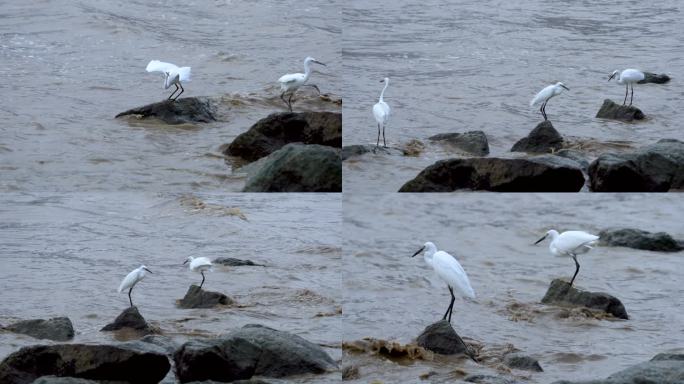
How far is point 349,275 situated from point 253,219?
1576mm

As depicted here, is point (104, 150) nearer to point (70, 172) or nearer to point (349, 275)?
point (70, 172)

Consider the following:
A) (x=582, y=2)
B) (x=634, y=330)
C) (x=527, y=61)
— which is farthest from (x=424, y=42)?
(x=634, y=330)

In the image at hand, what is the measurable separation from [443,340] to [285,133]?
308 centimetres

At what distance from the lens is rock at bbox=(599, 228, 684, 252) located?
9.86 meters

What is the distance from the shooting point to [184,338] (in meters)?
7.39

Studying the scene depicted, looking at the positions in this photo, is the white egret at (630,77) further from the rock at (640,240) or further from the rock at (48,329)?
the rock at (48,329)

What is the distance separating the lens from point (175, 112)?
10.1 meters

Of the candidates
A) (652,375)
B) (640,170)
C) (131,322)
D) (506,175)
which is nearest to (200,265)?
(131,322)

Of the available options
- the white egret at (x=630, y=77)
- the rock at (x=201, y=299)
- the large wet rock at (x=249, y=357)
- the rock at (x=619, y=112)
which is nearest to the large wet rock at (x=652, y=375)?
the large wet rock at (x=249, y=357)

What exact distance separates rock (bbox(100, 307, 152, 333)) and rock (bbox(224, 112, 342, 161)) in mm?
2260

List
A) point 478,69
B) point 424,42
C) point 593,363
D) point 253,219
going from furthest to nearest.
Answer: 1. point 424,42
2. point 478,69
3. point 253,219
4. point 593,363

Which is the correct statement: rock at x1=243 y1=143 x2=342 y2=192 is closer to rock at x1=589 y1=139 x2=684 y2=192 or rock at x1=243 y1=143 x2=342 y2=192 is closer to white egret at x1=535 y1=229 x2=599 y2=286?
white egret at x1=535 y1=229 x2=599 y2=286

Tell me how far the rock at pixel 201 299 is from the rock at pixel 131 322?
0.77m

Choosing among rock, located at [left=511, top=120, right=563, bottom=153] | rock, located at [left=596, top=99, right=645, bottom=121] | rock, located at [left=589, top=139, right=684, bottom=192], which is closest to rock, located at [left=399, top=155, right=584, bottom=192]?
rock, located at [left=589, top=139, right=684, bottom=192]
